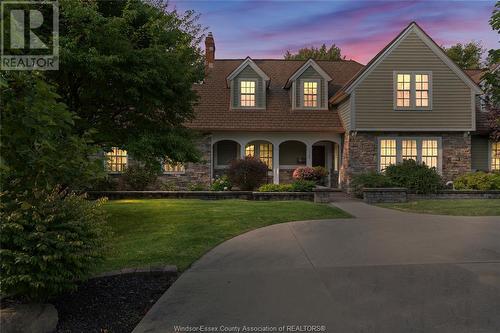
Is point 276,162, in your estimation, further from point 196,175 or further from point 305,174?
point 196,175

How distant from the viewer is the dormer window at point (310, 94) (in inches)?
875

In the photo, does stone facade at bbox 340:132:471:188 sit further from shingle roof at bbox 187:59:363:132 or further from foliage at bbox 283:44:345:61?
foliage at bbox 283:44:345:61

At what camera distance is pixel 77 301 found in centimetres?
509

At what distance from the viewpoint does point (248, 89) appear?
22141 millimetres

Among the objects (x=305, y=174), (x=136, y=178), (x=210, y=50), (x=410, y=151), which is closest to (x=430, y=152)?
(x=410, y=151)

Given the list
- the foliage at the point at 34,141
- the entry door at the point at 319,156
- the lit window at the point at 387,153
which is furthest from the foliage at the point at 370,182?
the foliage at the point at 34,141

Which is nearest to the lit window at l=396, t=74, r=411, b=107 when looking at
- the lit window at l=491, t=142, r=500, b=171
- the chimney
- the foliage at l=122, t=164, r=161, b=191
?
the lit window at l=491, t=142, r=500, b=171

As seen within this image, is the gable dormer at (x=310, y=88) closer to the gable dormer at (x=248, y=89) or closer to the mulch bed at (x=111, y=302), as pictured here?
the gable dormer at (x=248, y=89)

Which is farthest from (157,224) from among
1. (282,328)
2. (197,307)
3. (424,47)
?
(424,47)

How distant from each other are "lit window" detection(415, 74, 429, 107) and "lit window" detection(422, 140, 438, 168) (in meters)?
1.87

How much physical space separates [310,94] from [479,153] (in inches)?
368

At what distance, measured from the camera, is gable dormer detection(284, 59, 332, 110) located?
72.1 feet

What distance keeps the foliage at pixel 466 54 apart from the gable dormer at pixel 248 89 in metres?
23.5

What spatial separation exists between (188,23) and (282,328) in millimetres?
8902
